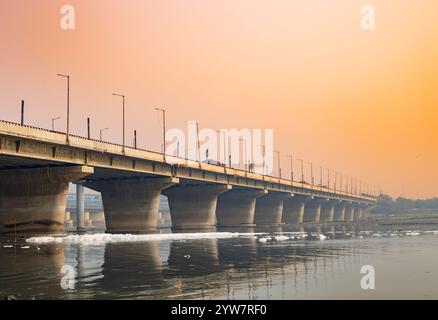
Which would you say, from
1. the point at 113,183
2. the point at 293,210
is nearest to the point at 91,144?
the point at 113,183

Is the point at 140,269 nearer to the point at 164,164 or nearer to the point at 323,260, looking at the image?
the point at 323,260

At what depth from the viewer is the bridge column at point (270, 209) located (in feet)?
511

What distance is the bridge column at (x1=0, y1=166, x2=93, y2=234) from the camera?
217 ft

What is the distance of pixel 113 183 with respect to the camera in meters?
89.8

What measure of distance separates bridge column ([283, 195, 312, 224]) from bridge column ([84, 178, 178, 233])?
3770 inches

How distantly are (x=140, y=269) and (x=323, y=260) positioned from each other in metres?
11.8

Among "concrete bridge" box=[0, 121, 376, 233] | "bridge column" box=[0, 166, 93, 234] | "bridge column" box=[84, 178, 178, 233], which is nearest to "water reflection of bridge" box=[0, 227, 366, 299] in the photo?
"concrete bridge" box=[0, 121, 376, 233]

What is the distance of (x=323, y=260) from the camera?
35594 mm

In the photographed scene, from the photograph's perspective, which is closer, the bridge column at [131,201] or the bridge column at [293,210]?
the bridge column at [131,201]

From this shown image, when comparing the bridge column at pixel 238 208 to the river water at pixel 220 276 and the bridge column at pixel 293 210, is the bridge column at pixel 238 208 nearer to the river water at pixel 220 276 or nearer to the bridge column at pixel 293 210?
the bridge column at pixel 293 210

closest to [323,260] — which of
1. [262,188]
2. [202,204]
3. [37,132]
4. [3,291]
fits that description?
[3,291]

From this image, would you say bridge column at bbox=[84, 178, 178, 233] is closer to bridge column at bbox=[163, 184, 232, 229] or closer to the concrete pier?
bridge column at bbox=[163, 184, 232, 229]

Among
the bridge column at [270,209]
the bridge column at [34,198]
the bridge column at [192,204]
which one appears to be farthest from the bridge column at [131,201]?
the bridge column at [270,209]

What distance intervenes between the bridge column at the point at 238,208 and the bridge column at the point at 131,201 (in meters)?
45.2
